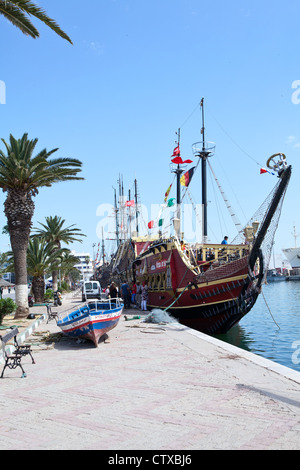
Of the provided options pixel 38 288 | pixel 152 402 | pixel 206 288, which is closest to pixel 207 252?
pixel 206 288

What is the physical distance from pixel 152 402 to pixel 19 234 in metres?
16.4

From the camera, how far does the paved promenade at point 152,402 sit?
4910 mm

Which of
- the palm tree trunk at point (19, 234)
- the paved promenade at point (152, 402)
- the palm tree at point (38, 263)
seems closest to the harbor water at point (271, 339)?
the paved promenade at point (152, 402)

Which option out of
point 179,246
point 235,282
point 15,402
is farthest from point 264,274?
point 15,402

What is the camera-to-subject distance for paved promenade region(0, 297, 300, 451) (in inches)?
193

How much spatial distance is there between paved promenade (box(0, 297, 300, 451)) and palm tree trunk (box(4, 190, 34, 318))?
10.9 meters

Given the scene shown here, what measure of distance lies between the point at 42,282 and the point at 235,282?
2043 cm

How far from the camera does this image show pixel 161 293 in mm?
23281

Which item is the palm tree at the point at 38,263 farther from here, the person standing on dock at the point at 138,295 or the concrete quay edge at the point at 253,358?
the concrete quay edge at the point at 253,358

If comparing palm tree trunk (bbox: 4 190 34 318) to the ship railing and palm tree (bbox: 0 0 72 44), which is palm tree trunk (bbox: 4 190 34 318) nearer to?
the ship railing

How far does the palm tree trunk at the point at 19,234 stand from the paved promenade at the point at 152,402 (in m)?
10.9

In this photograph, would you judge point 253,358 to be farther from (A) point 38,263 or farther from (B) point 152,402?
(A) point 38,263

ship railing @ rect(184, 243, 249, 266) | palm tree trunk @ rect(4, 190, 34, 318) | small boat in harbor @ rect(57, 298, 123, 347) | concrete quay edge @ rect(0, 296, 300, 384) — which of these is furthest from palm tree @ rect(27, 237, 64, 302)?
small boat in harbor @ rect(57, 298, 123, 347)
